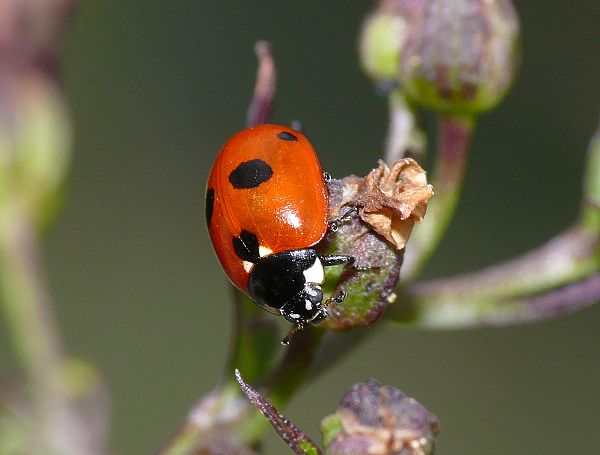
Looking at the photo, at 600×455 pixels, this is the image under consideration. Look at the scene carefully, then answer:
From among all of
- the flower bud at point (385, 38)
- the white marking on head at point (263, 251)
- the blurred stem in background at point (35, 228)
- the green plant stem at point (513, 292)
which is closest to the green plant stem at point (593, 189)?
the green plant stem at point (513, 292)

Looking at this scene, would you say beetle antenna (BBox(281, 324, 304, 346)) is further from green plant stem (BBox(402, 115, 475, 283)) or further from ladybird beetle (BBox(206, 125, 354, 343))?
green plant stem (BBox(402, 115, 475, 283))

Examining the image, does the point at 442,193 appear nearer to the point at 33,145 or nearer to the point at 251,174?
the point at 251,174

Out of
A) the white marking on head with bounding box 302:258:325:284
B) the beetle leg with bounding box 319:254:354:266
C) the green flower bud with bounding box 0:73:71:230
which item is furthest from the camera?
the green flower bud with bounding box 0:73:71:230

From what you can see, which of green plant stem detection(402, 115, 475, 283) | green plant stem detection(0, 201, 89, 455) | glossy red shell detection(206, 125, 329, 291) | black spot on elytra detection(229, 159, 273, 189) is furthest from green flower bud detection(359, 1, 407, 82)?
green plant stem detection(0, 201, 89, 455)

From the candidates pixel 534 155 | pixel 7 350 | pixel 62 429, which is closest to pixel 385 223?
pixel 62 429

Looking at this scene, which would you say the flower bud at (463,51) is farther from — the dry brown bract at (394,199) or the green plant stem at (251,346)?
the green plant stem at (251,346)

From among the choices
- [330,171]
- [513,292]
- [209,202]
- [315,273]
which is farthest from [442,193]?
[330,171]

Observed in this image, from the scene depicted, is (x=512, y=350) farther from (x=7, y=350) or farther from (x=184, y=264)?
(x=7, y=350)
